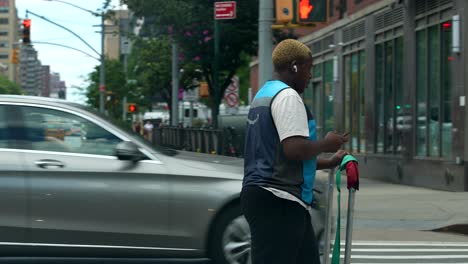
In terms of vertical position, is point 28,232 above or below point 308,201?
below

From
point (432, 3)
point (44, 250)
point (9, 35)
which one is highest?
point (9, 35)

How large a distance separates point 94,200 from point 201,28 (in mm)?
20099

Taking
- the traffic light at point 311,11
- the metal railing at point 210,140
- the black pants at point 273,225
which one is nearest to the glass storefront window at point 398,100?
the metal railing at point 210,140

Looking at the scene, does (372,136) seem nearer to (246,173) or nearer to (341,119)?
(341,119)

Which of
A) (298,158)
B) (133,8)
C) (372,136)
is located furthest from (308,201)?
(133,8)

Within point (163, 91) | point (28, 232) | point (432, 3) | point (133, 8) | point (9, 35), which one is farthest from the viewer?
point (9, 35)

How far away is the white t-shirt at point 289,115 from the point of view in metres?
4.50

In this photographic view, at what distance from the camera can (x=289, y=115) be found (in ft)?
14.8

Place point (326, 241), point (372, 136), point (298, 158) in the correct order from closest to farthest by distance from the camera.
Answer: point (298, 158), point (326, 241), point (372, 136)

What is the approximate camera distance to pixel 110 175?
7777 mm

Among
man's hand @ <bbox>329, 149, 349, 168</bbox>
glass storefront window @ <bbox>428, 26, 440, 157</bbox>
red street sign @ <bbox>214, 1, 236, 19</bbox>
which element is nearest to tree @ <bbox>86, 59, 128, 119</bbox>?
red street sign @ <bbox>214, 1, 236, 19</bbox>

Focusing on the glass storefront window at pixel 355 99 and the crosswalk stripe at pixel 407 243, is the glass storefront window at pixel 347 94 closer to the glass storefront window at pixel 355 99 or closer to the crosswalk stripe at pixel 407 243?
the glass storefront window at pixel 355 99

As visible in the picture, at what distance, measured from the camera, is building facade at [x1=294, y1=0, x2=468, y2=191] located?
18.2 metres

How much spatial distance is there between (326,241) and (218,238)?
9.31ft
